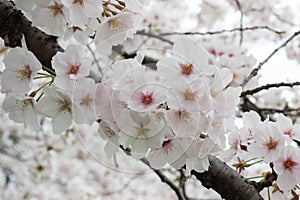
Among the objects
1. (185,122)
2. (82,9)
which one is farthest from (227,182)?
(82,9)

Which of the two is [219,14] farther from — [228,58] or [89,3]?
[89,3]

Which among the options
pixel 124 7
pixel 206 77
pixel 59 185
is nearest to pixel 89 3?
pixel 124 7

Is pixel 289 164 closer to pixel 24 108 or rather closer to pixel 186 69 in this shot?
pixel 186 69

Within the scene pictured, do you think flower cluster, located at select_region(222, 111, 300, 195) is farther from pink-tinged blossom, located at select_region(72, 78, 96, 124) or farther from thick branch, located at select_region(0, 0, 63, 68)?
thick branch, located at select_region(0, 0, 63, 68)

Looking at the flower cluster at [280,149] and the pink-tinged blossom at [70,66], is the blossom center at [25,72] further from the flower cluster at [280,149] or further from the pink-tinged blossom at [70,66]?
the flower cluster at [280,149]

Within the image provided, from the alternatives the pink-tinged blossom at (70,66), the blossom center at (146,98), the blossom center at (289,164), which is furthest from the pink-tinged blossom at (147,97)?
the blossom center at (289,164)

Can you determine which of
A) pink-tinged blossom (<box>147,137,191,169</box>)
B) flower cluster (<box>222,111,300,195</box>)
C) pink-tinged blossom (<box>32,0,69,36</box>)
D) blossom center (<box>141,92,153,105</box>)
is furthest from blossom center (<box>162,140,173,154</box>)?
pink-tinged blossom (<box>32,0,69,36</box>)

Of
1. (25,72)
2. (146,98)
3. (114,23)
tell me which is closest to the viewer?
(146,98)
